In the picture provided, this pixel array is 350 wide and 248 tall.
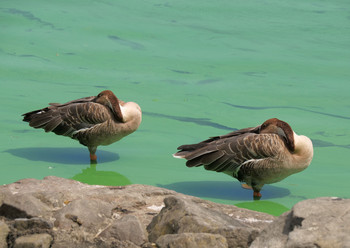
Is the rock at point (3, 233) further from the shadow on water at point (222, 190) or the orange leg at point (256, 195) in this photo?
the orange leg at point (256, 195)

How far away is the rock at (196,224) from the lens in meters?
5.76

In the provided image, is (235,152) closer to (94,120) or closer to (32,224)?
(94,120)

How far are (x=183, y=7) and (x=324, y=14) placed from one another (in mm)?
3934

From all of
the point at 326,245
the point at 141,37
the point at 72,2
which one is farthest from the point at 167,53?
the point at 326,245

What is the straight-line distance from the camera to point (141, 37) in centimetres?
1759

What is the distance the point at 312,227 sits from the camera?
5.01 meters

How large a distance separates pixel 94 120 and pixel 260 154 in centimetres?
253

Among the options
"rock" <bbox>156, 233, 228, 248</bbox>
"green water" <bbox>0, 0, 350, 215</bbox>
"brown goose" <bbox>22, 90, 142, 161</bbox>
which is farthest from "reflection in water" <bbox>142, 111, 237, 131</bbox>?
"rock" <bbox>156, 233, 228, 248</bbox>

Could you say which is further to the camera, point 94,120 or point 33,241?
point 94,120

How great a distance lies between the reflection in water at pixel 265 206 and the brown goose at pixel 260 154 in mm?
222

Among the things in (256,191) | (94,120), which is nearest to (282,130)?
(256,191)

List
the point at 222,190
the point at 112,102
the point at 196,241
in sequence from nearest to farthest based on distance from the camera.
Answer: the point at 196,241 < the point at 222,190 < the point at 112,102

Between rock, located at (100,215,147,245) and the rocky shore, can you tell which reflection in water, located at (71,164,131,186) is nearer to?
the rocky shore

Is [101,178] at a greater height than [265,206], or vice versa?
[265,206]
